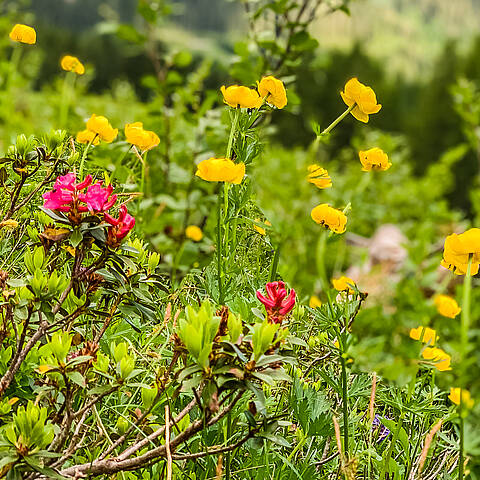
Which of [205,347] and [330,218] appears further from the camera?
[330,218]

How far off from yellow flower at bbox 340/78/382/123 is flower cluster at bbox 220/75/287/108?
0.12m

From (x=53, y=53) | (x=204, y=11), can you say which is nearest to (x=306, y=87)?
(x=53, y=53)

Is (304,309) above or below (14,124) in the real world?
above

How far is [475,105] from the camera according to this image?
3.84 meters

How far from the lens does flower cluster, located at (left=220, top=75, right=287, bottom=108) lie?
1.01 m

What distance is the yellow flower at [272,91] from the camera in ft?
3.40

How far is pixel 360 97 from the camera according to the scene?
106cm

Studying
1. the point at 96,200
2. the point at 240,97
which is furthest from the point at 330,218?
the point at 96,200

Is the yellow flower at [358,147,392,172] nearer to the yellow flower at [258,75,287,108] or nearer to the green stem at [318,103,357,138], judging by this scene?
the green stem at [318,103,357,138]

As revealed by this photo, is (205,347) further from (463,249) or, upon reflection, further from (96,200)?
(463,249)

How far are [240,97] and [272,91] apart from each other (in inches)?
2.8

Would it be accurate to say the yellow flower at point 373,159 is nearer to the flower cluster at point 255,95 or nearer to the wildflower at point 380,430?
the flower cluster at point 255,95

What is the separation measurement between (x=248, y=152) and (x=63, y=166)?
0.44 m

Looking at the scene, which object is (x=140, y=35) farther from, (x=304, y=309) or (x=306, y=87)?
(x=306, y=87)
